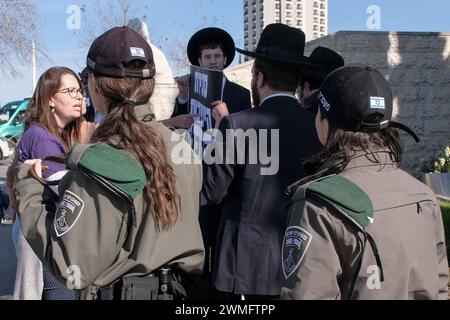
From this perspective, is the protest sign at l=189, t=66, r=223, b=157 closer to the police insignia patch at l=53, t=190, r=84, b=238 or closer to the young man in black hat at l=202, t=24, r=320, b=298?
the young man in black hat at l=202, t=24, r=320, b=298

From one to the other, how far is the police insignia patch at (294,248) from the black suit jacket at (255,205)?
1027mm

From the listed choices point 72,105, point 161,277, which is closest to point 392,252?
point 161,277

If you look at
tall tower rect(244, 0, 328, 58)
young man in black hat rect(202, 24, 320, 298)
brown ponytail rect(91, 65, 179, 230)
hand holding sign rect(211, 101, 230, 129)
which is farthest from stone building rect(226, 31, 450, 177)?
brown ponytail rect(91, 65, 179, 230)

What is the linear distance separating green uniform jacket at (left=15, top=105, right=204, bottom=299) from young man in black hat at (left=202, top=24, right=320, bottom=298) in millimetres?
605

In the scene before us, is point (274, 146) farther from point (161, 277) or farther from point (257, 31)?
point (257, 31)

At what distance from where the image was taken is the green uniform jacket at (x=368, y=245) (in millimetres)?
1649

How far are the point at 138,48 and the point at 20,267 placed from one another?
1.76 metres

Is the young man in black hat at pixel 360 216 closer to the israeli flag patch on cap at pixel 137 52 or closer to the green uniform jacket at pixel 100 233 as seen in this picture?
the green uniform jacket at pixel 100 233

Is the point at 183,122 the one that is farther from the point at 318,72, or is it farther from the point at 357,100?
the point at 357,100

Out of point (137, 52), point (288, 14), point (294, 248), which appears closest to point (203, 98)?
point (137, 52)

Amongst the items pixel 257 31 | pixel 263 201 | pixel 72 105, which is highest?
pixel 257 31

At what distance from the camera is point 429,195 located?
1.83m

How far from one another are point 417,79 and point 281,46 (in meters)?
7.10
